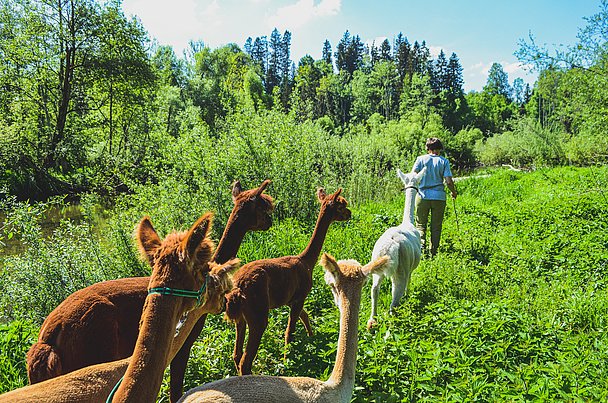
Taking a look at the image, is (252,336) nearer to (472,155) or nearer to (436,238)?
(436,238)

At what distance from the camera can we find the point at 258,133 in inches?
403

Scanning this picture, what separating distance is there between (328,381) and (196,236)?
1.45 meters

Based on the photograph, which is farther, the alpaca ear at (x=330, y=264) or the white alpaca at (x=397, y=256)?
the white alpaca at (x=397, y=256)

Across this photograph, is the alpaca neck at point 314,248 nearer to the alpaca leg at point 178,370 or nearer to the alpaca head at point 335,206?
the alpaca head at point 335,206

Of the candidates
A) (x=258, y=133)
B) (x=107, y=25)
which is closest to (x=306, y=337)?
(x=258, y=133)

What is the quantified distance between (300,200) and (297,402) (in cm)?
786

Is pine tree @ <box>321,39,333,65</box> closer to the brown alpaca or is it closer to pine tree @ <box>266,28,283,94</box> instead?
pine tree @ <box>266,28,283,94</box>

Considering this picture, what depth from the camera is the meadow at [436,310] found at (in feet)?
11.7

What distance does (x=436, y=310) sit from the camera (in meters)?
5.10

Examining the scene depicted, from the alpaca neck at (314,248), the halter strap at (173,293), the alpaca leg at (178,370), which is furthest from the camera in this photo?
the alpaca neck at (314,248)

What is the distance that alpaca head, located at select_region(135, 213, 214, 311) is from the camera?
201 cm

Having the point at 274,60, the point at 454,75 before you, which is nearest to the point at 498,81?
the point at 454,75

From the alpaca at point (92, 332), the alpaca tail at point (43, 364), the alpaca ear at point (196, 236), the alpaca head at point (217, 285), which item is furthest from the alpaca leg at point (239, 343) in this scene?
the alpaca ear at point (196, 236)

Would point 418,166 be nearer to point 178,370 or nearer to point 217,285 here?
point 178,370
